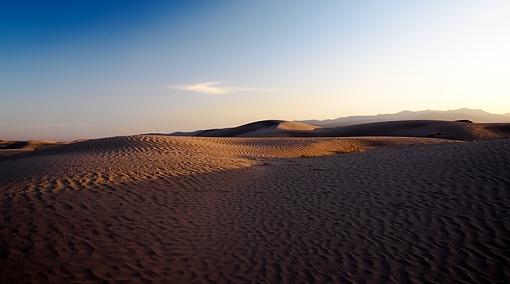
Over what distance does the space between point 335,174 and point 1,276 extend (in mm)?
9719

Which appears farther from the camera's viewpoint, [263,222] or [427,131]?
[427,131]

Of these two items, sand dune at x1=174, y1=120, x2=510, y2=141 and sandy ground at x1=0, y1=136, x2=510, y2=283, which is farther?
sand dune at x1=174, y1=120, x2=510, y2=141

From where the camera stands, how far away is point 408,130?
46500mm

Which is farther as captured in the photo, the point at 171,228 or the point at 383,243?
the point at 171,228

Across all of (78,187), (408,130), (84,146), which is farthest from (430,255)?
(408,130)

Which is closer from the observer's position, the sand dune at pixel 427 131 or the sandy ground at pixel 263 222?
the sandy ground at pixel 263 222

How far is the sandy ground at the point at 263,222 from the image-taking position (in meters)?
5.77

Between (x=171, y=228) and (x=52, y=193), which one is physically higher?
(x=52, y=193)

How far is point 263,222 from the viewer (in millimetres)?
8172

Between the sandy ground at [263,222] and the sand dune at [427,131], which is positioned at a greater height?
the sand dune at [427,131]

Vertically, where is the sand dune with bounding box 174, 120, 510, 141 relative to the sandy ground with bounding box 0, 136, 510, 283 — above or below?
Answer: above

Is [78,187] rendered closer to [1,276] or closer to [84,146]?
[1,276]

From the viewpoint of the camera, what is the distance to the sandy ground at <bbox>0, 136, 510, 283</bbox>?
577 centimetres

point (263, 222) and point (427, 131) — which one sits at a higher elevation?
point (427, 131)
